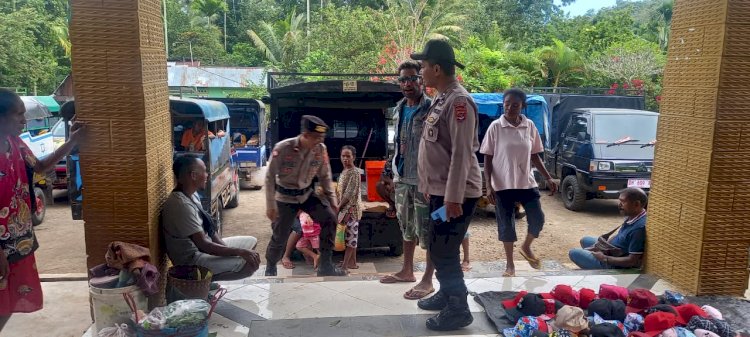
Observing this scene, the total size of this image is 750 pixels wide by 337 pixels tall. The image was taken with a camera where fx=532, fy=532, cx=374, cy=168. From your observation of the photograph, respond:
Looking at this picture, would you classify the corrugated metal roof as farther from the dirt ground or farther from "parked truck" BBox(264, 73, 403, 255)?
"parked truck" BBox(264, 73, 403, 255)

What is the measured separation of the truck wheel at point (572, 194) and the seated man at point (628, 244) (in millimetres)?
5438

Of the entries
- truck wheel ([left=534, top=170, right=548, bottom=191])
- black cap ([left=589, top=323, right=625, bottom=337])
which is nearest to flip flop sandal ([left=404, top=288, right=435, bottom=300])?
black cap ([left=589, top=323, right=625, bottom=337])

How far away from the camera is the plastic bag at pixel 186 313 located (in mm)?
3152

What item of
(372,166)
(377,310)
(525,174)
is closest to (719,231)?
(525,174)

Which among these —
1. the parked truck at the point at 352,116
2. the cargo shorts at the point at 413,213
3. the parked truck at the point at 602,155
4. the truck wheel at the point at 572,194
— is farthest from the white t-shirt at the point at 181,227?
the truck wheel at the point at 572,194

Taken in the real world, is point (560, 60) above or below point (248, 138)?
above

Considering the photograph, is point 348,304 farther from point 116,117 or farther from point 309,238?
point 309,238

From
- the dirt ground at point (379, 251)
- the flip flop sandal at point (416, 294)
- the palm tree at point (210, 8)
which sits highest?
the palm tree at point (210, 8)

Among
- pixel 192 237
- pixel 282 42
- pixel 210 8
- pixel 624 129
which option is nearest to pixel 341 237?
pixel 192 237

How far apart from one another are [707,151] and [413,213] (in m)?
2.42

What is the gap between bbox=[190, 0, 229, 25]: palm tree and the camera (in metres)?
38.0

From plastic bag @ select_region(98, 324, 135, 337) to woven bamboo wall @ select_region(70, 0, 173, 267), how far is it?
620 millimetres

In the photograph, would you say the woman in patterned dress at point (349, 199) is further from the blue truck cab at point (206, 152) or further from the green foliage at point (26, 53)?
the green foliage at point (26, 53)

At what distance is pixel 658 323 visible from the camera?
3.42 m
